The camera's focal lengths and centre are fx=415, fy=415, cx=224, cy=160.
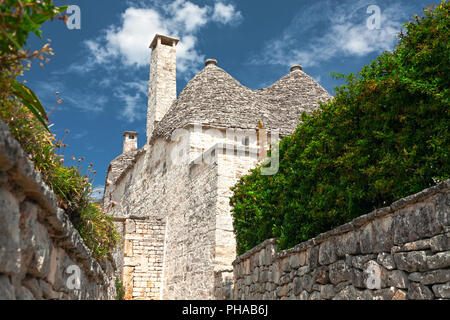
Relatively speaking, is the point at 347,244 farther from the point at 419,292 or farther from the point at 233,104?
the point at 233,104

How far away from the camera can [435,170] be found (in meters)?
3.84

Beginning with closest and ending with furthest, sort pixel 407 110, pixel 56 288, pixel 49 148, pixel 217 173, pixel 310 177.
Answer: pixel 56 288 < pixel 49 148 < pixel 407 110 < pixel 310 177 < pixel 217 173

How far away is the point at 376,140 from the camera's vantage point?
465 cm

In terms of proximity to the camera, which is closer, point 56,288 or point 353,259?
point 56,288

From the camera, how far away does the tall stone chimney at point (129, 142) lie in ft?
94.9

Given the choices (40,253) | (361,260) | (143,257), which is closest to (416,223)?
(361,260)

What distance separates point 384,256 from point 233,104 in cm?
1136

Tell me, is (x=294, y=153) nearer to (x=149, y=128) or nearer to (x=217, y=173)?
(x=217, y=173)

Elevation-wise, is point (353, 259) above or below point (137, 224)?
below

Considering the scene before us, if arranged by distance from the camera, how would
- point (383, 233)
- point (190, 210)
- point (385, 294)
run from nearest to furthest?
point (385, 294), point (383, 233), point (190, 210)

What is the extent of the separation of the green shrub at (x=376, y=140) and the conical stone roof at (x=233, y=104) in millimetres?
7593

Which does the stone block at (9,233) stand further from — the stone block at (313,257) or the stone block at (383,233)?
the stone block at (313,257)

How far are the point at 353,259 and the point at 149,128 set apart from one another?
14.9 meters

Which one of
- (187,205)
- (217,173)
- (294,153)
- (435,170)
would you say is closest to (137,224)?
(187,205)
